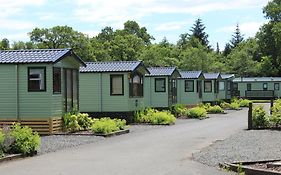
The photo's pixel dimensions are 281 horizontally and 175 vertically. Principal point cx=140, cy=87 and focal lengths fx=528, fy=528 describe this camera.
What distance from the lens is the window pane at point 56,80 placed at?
838 inches

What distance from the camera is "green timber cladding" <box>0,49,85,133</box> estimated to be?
20.9m

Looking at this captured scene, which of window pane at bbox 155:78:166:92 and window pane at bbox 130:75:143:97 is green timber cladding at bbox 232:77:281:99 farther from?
window pane at bbox 130:75:143:97

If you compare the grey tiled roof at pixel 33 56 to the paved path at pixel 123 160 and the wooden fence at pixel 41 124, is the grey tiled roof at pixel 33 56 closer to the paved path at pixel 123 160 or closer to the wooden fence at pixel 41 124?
the wooden fence at pixel 41 124

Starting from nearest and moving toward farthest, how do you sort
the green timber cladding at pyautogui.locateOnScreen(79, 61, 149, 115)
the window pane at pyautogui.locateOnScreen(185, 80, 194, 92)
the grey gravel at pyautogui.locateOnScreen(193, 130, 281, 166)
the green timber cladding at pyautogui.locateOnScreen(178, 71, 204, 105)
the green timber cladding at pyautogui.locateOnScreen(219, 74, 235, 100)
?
the grey gravel at pyautogui.locateOnScreen(193, 130, 281, 166) → the green timber cladding at pyautogui.locateOnScreen(79, 61, 149, 115) → the green timber cladding at pyautogui.locateOnScreen(178, 71, 204, 105) → the window pane at pyautogui.locateOnScreen(185, 80, 194, 92) → the green timber cladding at pyautogui.locateOnScreen(219, 74, 235, 100)

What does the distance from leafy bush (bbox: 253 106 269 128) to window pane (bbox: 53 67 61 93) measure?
29.0ft

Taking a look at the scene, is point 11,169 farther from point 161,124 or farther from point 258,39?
point 258,39

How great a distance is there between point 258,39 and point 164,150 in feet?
246

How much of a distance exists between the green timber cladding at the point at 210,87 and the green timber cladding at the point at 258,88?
70.8 ft

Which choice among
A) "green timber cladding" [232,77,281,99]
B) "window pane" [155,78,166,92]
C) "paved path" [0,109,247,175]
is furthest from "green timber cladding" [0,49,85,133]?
"green timber cladding" [232,77,281,99]

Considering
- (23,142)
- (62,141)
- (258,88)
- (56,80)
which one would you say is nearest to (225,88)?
(258,88)

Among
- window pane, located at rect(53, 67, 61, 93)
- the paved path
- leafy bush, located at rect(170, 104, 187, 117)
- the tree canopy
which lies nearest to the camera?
the paved path

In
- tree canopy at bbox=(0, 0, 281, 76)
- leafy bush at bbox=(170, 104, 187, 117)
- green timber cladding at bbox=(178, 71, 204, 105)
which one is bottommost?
leafy bush at bbox=(170, 104, 187, 117)

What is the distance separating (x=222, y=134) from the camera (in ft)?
71.3

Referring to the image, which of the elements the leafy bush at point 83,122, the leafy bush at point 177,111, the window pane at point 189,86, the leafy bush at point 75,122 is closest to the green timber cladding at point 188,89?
the window pane at point 189,86
